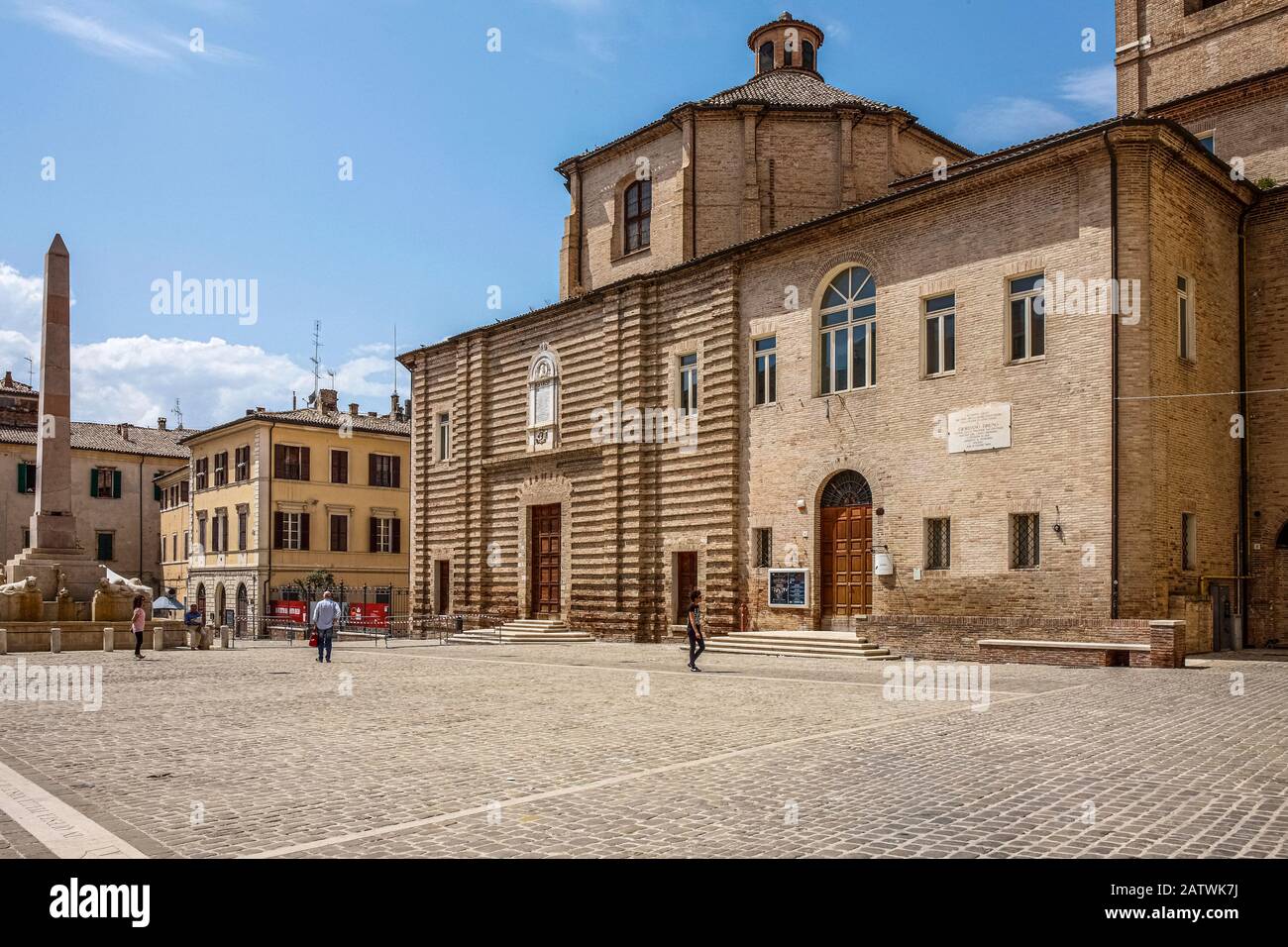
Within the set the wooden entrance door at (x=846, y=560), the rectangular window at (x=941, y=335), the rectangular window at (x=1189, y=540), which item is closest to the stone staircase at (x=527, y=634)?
the wooden entrance door at (x=846, y=560)

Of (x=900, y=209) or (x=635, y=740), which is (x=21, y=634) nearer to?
(x=635, y=740)

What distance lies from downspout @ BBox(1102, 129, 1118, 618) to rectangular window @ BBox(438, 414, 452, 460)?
2410 cm

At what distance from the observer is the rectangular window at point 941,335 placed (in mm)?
22984

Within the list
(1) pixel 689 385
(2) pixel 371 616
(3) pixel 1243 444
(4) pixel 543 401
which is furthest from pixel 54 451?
(3) pixel 1243 444

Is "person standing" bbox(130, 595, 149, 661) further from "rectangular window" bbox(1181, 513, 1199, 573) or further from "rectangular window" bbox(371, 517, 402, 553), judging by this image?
"rectangular window" bbox(371, 517, 402, 553)

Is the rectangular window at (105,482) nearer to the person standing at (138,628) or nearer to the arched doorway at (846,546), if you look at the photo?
the person standing at (138,628)

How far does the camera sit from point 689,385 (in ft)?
96.4

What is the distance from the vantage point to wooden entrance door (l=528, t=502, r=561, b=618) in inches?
1318

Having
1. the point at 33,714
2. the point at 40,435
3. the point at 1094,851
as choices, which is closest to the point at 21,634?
the point at 40,435

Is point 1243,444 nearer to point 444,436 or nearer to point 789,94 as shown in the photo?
point 789,94

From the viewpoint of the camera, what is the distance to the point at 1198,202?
2255cm

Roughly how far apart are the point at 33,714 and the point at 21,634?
48.0 feet

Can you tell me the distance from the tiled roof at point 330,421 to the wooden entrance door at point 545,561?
18.3 meters

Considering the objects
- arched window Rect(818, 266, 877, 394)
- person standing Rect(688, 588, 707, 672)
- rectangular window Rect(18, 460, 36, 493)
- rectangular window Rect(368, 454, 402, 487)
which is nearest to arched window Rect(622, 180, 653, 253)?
arched window Rect(818, 266, 877, 394)
